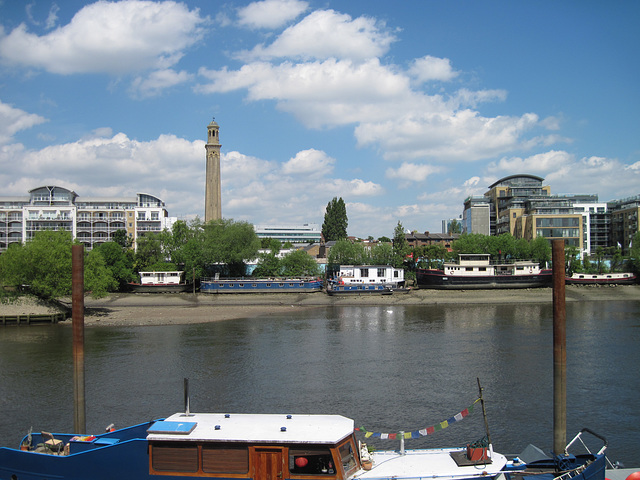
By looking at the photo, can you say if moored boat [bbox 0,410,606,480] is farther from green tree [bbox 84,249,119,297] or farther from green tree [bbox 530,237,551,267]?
green tree [bbox 530,237,551,267]

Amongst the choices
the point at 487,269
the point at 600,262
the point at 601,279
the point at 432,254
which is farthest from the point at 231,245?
the point at 600,262

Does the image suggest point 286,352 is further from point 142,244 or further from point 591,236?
point 591,236

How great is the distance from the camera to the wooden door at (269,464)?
12914mm

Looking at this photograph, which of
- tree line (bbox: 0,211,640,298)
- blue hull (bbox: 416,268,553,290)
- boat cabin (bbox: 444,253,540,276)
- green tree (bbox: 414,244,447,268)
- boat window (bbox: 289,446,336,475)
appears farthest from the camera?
green tree (bbox: 414,244,447,268)

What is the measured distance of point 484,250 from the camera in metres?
105

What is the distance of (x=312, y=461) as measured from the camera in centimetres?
1295

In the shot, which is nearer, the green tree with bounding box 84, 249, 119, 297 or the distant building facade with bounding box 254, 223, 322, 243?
the green tree with bounding box 84, 249, 119, 297

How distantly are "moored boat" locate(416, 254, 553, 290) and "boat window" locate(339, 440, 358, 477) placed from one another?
249 feet

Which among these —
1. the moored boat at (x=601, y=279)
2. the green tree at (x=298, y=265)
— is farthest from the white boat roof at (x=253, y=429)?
the moored boat at (x=601, y=279)

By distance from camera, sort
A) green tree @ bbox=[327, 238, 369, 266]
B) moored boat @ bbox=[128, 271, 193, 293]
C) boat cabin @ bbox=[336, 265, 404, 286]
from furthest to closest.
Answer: green tree @ bbox=[327, 238, 369, 266], boat cabin @ bbox=[336, 265, 404, 286], moored boat @ bbox=[128, 271, 193, 293]

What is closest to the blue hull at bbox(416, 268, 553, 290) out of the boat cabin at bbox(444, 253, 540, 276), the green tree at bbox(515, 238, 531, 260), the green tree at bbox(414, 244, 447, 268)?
the boat cabin at bbox(444, 253, 540, 276)

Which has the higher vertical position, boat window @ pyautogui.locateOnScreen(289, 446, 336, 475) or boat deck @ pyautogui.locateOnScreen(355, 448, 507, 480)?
boat window @ pyautogui.locateOnScreen(289, 446, 336, 475)

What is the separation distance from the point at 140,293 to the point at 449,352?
199 feet

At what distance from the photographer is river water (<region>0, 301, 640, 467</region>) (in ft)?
76.2
